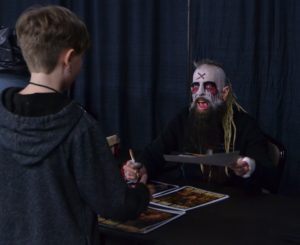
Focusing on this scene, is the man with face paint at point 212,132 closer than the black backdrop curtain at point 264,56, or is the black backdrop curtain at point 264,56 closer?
the man with face paint at point 212,132

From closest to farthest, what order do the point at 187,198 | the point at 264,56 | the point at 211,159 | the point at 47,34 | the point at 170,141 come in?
the point at 47,34
the point at 211,159
the point at 187,198
the point at 170,141
the point at 264,56

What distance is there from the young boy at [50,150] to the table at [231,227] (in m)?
0.22

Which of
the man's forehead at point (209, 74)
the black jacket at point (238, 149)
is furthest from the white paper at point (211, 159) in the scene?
the man's forehead at point (209, 74)

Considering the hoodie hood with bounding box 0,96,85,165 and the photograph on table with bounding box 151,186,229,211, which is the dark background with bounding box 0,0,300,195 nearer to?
the photograph on table with bounding box 151,186,229,211

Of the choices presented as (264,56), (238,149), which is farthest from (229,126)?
(264,56)

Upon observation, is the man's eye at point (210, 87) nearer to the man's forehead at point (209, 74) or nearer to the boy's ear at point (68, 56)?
the man's forehead at point (209, 74)

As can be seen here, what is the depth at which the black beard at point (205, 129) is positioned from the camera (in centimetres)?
214

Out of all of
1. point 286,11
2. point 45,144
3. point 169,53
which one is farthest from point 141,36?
point 45,144

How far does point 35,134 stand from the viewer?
109 cm

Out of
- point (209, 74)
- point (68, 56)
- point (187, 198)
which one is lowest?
point (187, 198)

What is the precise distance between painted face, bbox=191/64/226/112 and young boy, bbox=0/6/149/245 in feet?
3.44

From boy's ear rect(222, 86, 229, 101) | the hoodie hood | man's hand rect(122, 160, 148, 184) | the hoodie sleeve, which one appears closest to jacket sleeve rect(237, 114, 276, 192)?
boy's ear rect(222, 86, 229, 101)

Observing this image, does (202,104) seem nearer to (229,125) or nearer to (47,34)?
(229,125)

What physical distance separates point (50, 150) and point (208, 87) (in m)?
1.17
